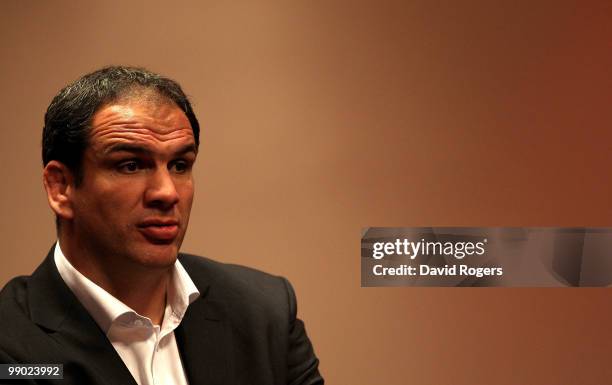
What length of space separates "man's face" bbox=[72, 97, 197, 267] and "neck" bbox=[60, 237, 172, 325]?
0.06 ft

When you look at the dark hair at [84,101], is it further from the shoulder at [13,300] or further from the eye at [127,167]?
the shoulder at [13,300]

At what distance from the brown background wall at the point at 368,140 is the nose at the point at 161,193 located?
0.93 m

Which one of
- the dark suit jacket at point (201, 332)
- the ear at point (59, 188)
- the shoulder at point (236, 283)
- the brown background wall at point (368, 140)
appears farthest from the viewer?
the brown background wall at point (368, 140)

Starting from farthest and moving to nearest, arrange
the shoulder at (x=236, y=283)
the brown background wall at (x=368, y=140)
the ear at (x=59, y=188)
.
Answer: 1. the brown background wall at (x=368, y=140)
2. the shoulder at (x=236, y=283)
3. the ear at (x=59, y=188)

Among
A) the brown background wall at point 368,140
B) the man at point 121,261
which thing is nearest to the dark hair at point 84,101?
the man at point 121,261

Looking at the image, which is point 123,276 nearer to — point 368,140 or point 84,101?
point 84,101

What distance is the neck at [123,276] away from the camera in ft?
4.47

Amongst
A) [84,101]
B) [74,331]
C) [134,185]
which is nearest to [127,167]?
[134,185]

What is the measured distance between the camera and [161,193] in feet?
4.30

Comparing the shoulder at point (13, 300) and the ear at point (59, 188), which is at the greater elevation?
the ear at point (59, 188)

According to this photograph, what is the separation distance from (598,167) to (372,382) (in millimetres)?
940

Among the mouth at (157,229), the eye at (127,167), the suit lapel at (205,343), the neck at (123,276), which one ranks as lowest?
the suit lapel at (205,343)

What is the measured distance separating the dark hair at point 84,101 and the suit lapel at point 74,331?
0.20 meters

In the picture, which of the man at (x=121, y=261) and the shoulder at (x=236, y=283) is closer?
the man at (x=121, y=261)
